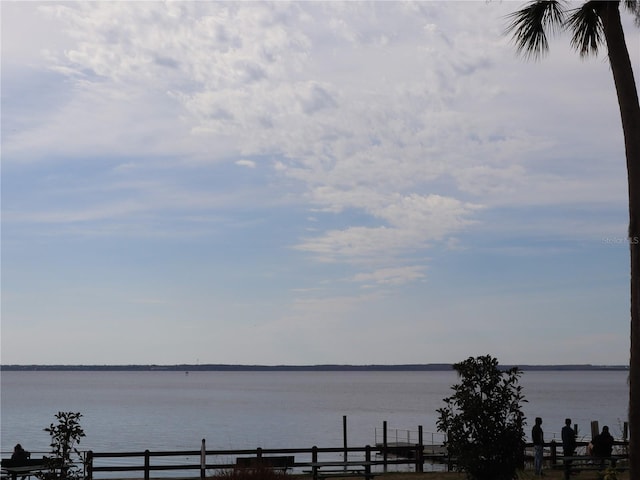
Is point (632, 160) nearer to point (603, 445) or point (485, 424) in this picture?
point (485, 424)

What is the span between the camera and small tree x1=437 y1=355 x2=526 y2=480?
18.6 m

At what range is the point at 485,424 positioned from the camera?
18672 mm

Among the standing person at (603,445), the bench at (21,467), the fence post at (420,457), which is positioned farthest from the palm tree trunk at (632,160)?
the bench at (21,467)

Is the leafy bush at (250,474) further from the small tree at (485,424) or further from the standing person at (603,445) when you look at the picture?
the standing person at (603,445)

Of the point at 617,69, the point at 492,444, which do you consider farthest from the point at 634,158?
the point at 492,444

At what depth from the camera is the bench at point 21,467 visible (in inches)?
914

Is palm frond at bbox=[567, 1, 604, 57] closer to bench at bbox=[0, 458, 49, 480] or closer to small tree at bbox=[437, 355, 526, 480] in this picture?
small tree at bbox=[437, 355, 526, 480]

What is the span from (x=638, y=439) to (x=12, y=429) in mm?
86724

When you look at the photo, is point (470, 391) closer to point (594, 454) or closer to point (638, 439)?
point (638, 439)

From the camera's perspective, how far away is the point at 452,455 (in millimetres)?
19078

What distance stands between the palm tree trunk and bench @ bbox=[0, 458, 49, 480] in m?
15.1

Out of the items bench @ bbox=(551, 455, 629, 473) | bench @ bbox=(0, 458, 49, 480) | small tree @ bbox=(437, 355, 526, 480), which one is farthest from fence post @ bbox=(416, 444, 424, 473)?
bench @ bbox=(0, 458, 49, 480)

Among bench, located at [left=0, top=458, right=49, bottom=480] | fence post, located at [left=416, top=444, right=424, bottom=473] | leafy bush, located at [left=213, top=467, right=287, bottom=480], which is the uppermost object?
leafy bush, located at [left=213, top=467, right=287, bottom=480]

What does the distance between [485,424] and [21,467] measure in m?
13.4
